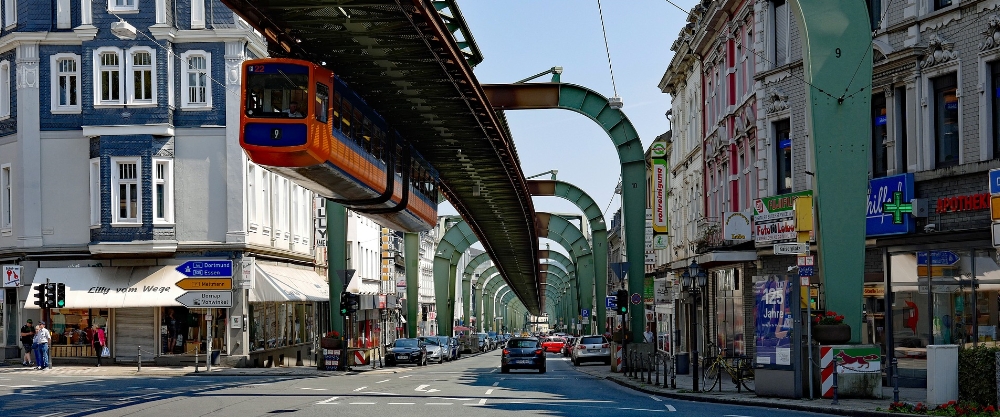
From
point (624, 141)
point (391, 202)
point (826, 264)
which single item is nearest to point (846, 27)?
point (826, 264)

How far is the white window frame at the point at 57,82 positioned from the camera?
43781 millimetres

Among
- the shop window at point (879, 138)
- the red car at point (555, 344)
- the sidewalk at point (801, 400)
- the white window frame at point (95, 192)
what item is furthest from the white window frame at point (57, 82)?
the red car at point (555, 344)

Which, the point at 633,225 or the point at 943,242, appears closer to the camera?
the point at 943,242

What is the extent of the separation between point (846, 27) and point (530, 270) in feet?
251

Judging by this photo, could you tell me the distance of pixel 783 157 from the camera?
32875mm

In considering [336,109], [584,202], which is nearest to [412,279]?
[584,202]

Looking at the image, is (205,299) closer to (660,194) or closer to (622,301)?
(622,301)

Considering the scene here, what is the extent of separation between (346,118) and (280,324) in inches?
1056

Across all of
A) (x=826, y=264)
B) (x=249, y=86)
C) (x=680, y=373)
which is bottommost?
(x=680, y=373)

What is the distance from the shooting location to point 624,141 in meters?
39.2

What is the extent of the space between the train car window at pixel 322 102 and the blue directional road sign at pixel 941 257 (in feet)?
43.7

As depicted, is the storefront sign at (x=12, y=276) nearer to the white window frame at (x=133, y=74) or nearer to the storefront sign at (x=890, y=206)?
the white window frame at (x=133, y=74)

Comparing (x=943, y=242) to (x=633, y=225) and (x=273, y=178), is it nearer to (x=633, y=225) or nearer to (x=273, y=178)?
(x=633, y=225)

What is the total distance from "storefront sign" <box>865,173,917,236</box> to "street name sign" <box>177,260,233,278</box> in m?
24.7
